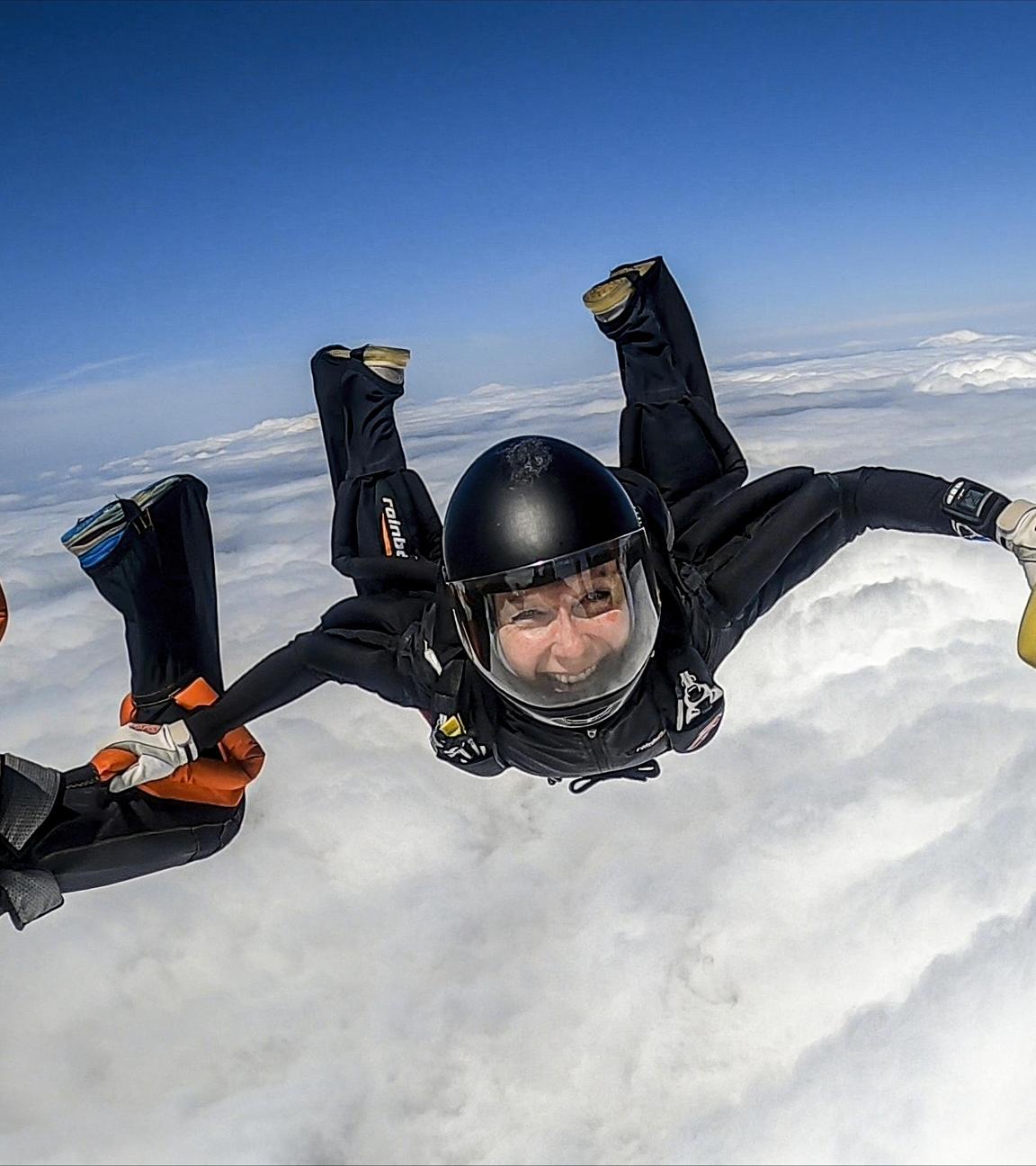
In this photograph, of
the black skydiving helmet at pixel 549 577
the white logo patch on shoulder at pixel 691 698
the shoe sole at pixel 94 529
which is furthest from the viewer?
the shoe sole at pixel 94 529

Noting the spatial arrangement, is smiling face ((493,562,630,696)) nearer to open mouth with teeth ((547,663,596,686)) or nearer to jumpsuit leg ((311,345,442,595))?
open mouth with teeth ((547,663,596,686))

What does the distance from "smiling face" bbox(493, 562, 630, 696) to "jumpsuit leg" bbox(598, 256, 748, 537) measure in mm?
1047

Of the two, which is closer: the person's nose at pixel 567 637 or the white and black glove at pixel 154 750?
the person's nose at pixel 567 637

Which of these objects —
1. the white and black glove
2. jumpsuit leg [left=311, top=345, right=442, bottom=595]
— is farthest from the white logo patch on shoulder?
the white and black glove

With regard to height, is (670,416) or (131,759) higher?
(670,416)

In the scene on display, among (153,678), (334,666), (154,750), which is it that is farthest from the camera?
(153,678)

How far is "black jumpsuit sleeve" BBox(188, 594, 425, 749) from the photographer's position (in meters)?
2.60

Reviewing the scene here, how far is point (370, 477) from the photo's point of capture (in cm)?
327

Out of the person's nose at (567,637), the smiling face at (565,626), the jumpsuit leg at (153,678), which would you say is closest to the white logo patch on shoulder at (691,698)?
the smiling face at (565,626)

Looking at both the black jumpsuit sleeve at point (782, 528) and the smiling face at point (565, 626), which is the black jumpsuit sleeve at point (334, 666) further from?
the black jumpsuit sleeve at point (782, 528)

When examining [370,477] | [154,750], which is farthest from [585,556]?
[154,750]

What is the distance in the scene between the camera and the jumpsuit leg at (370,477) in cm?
319

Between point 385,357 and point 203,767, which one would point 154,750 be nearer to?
point 203,767

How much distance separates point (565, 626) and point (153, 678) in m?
1.72
